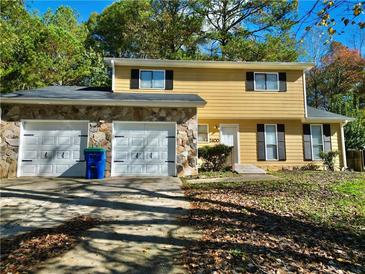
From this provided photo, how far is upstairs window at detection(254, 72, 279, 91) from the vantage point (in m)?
14.4

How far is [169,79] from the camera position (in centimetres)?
1398

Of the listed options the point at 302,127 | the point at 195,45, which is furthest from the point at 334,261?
the point at 195,45

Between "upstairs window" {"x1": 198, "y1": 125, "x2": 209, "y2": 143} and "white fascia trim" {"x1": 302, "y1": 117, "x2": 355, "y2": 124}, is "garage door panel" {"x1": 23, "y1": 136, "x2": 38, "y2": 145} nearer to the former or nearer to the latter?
"upstairs window" {"x1": 198, "y1": 125, "x2": 209, "y2": 143}

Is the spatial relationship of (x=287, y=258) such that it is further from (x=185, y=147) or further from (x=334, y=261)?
(x=185, y=147)

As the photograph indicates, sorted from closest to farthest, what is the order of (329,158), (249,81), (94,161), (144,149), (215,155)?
(94,161) < (144,149) < (215,155) < (329,158) < (249,81)

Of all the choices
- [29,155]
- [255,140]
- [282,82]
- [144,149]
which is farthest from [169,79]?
[29,155]

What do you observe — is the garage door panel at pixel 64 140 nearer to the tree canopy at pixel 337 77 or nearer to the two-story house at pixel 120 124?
the two-story house at pixel 120 124

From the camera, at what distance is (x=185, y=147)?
11.0 m

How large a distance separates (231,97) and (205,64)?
6.79 feet

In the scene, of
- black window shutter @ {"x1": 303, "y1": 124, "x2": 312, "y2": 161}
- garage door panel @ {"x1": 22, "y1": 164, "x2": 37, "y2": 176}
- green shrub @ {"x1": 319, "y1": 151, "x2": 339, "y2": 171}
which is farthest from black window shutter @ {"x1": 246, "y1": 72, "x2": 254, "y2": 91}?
garage door panel @ {"x1": 22, "y1": 164, "x2": 37, "y2": 176}

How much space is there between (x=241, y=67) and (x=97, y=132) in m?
7.79

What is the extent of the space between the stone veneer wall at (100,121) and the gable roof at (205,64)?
3596 mm

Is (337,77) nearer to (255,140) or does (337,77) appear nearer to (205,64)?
(255,140)

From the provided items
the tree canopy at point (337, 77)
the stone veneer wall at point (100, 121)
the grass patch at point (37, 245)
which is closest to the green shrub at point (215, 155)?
the stone veneer wall at point (100, 121)
